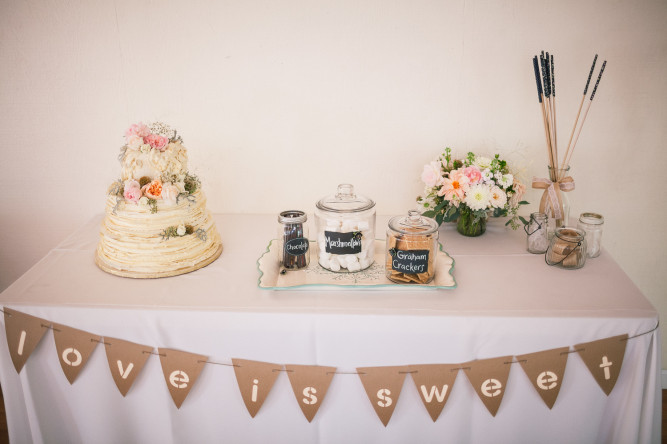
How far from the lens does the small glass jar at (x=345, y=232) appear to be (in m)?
1.22

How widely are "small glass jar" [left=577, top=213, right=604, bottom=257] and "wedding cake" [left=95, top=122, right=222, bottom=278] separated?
4.03 feet

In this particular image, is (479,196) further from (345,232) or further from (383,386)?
(383,386)

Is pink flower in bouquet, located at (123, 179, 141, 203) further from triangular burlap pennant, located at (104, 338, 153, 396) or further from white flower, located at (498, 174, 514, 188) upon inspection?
white flower, located at (498, 174, 514, 188)

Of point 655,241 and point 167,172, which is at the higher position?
point 167,172

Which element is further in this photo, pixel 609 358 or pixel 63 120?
pixel 63 120

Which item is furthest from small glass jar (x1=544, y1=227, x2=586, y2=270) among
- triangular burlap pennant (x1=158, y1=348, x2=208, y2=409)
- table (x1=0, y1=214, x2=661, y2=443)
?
triangular burlap pennant (x1=158, y1=348, x2=208, y2=409)

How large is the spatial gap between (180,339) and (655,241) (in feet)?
6.31

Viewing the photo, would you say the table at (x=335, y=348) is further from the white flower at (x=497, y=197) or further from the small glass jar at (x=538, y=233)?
the white flower at (x=497, y=197)

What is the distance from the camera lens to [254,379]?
1.14m

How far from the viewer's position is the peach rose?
1194mm

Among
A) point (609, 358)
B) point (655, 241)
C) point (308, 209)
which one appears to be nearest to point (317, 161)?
point (308, 209)

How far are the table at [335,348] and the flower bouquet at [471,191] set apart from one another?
0.81 feet

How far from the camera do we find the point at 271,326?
43.7 inches

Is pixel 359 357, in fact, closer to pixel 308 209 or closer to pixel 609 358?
pixel 609 358
